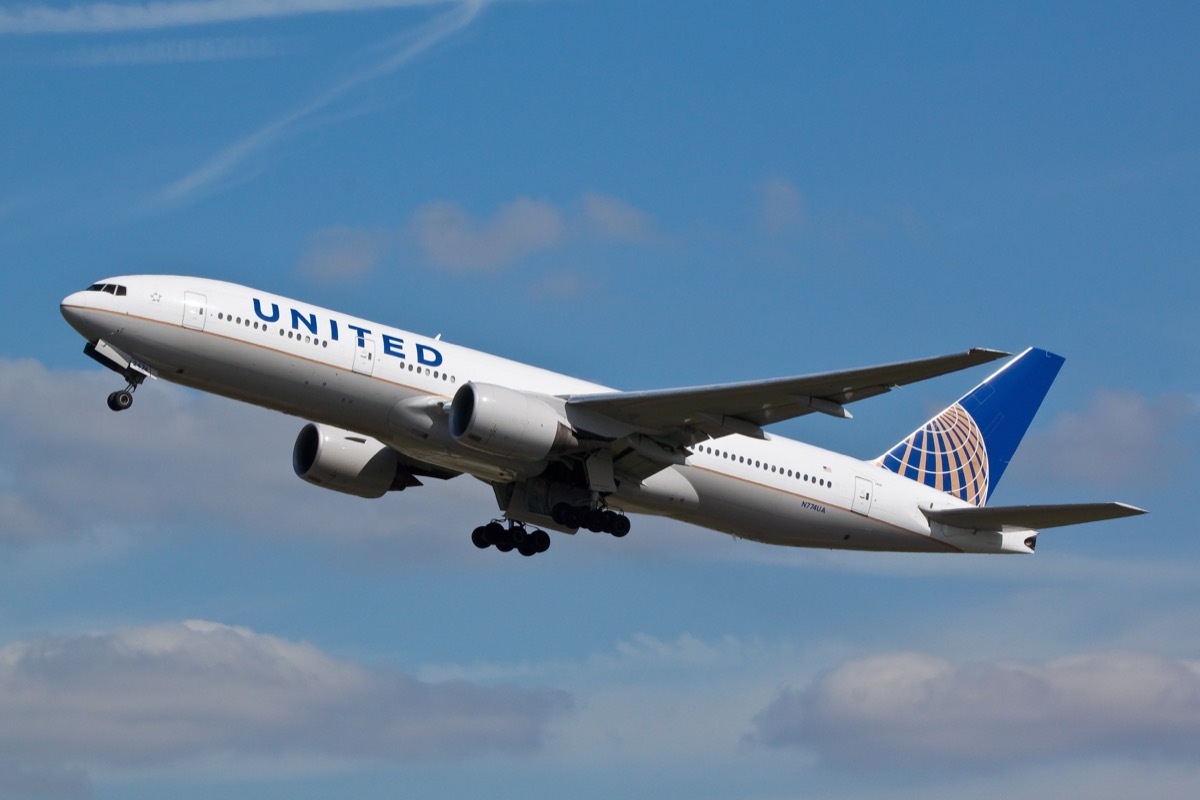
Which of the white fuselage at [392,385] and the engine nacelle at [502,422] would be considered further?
the engine nacelle at [502,422]

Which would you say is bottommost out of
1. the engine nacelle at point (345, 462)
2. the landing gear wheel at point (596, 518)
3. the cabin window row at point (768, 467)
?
the landing gear wheel at point (596, 518)

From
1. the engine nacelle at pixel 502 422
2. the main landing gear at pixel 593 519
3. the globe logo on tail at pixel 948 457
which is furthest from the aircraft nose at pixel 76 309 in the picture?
the globe logo on tail at pixel 948 457

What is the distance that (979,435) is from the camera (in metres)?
47.9

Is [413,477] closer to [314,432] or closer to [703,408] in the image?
[314,432]

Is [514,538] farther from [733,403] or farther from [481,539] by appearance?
[733,403]

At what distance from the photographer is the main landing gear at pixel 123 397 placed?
36844mm

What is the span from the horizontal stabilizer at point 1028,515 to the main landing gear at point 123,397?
1889cm

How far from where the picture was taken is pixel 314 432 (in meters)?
43.5

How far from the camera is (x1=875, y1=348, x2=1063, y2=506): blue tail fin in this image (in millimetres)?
45625

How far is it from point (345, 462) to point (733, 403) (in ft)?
34.9

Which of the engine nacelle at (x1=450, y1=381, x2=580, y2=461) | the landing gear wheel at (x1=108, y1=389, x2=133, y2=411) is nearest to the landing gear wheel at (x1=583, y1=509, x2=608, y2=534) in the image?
the engine nacelle at (x1=450, y1=381, x2=580, y2=461)

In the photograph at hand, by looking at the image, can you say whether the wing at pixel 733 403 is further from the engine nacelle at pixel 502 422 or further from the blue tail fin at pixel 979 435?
the blue tail fin at pixel 979 435

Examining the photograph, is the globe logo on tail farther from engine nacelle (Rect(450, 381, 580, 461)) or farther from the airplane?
engine nacelle (Rect(450, 381, 580, 461))

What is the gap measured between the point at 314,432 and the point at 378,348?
264 inches
